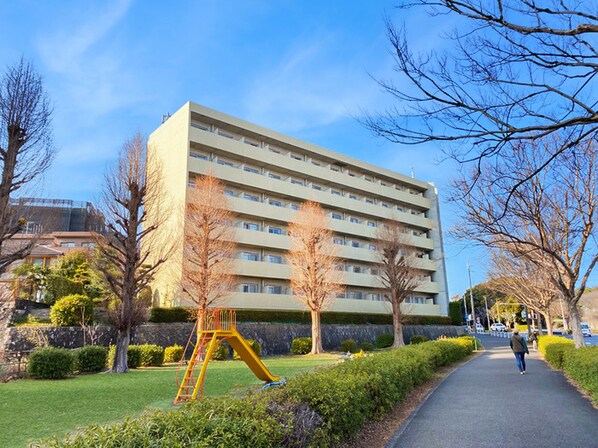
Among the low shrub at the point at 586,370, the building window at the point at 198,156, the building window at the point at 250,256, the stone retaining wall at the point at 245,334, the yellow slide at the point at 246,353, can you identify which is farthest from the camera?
the building window at the point at 250,256

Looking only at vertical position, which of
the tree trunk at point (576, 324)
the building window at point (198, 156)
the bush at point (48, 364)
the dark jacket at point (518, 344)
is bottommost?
the bush at point (48, 364)

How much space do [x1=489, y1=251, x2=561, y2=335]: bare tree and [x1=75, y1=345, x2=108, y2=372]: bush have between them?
70.6 ft

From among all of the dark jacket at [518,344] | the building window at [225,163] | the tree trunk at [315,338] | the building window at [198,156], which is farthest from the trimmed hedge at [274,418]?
the building window at [225,163]

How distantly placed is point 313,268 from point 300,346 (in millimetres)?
5262

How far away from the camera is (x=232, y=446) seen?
3.27m

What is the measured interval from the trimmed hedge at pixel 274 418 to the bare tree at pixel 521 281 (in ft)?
63.3

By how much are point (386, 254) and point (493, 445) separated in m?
25.5

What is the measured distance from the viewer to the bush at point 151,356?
18.5 m

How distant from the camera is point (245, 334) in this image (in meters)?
26.7

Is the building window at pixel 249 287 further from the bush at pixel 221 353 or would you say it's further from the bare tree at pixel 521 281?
the bare tree at pixel 521 281

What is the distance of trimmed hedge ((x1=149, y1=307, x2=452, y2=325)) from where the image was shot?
24.3 meters

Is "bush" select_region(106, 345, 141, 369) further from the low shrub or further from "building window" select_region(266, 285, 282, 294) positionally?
the low shrub

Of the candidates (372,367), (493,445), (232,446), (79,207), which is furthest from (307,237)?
(79,207)

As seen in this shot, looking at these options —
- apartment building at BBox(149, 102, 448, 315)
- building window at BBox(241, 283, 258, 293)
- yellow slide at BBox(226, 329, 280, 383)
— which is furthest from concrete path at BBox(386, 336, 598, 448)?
building window at BBox(241, 283, 258, 293)
